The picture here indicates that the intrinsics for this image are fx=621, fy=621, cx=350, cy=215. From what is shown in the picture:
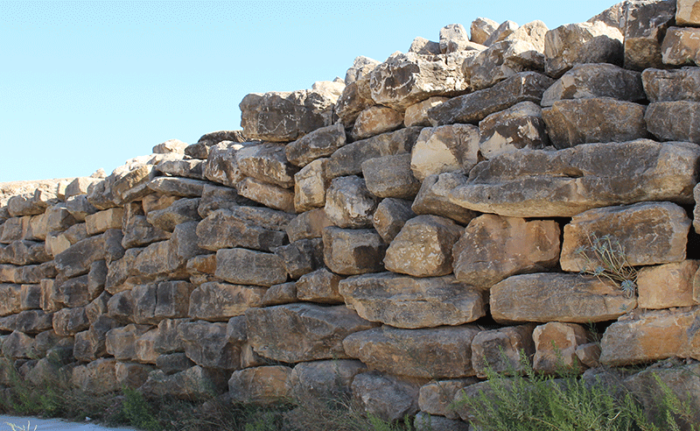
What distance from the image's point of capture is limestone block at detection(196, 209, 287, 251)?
16.9ft

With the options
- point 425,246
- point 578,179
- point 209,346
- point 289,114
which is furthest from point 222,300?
point 578,179

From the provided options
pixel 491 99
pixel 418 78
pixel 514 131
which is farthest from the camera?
pixel 418 78

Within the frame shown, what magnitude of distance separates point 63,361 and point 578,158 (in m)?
5.92

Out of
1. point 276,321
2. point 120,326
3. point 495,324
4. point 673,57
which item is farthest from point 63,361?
point 673,57

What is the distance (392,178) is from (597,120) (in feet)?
4.61

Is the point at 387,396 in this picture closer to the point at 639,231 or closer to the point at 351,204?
the point at 351,204

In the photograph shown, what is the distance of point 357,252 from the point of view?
4344 millimetres

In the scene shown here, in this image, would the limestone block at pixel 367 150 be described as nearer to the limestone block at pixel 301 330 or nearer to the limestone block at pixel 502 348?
the limestone block at pixel 301 330

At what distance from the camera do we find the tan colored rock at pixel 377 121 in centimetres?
464

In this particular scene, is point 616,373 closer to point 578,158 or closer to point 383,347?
point 578,158

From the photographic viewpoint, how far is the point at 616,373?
3.19 meters

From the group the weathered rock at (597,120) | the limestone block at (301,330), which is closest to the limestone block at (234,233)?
the limestone block at (301,330)

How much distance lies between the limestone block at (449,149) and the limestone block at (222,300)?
183 cm

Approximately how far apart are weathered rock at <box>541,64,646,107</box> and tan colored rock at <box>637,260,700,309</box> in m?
1.10
